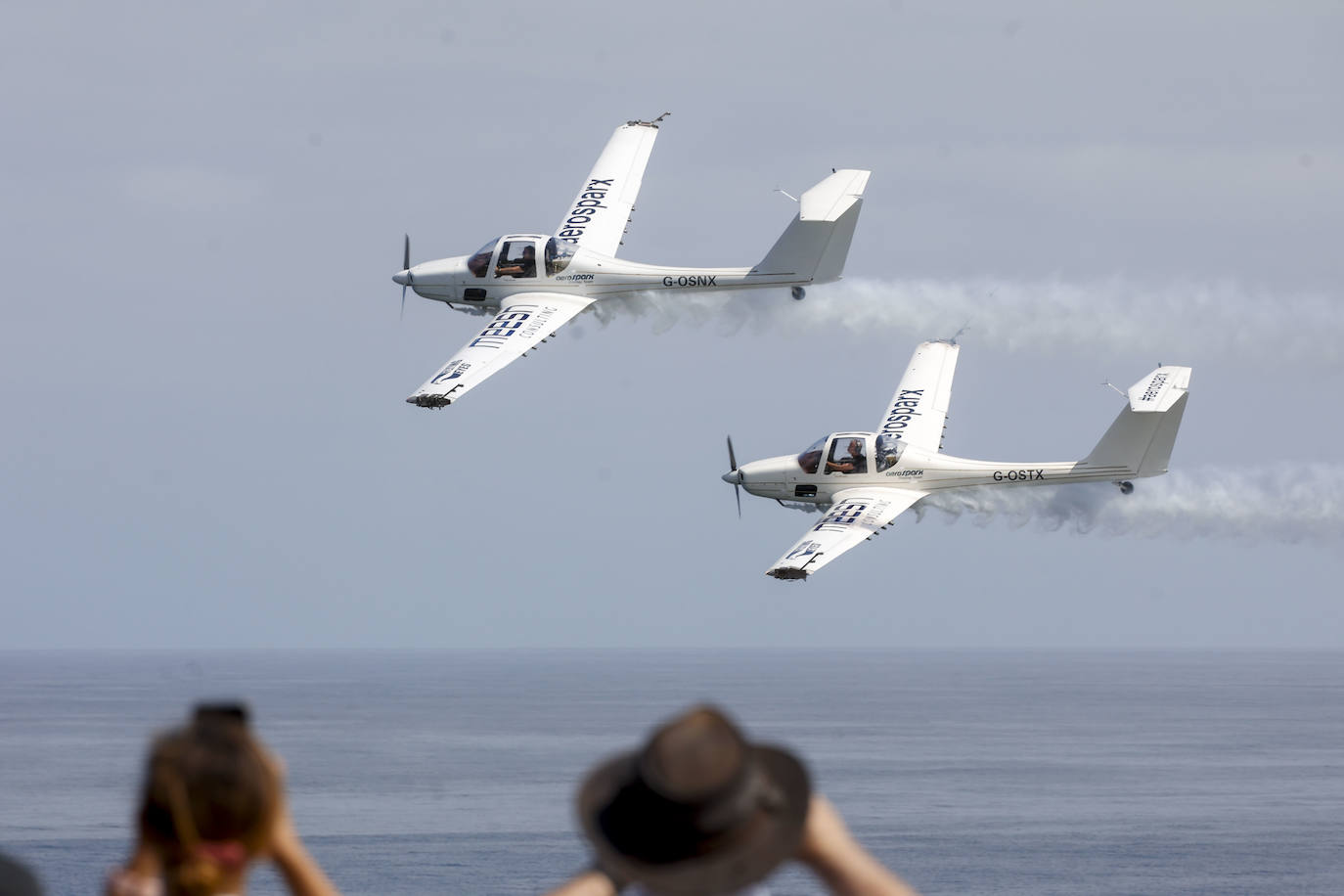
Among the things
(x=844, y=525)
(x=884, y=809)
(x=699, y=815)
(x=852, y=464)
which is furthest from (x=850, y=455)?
(x=884, y=809)

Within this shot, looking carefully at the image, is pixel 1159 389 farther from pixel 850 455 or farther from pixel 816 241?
pixel 816 241

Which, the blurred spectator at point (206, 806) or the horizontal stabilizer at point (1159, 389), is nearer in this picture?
the blurred spectator at point (206, 806)

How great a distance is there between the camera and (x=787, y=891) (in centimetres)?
8881

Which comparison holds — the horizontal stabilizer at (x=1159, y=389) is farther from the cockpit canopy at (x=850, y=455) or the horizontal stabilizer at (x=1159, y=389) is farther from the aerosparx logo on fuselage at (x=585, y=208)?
the aerosparx logo on fuselage at (x=585, y=208)

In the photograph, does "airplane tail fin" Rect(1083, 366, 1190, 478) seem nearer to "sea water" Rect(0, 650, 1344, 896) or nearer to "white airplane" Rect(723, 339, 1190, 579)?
"white airplane" Rect(723, 339, 1190, 579)

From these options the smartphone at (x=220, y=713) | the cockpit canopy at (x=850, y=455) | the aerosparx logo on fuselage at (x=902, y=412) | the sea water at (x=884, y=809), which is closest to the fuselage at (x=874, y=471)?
the cockpit canopy at (x=850, y=455)

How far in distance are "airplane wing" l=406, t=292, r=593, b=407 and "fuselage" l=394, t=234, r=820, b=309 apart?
38 centimetres

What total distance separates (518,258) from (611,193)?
710 cm

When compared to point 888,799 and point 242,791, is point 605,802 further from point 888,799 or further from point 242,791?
point 888,799

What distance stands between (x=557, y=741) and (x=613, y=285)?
12856 cm

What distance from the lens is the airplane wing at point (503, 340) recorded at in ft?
140

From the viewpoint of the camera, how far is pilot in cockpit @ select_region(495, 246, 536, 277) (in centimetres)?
4834

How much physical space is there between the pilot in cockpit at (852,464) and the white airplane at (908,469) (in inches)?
1.2

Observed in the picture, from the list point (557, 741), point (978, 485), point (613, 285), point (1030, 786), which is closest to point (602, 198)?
point (613, 285)
